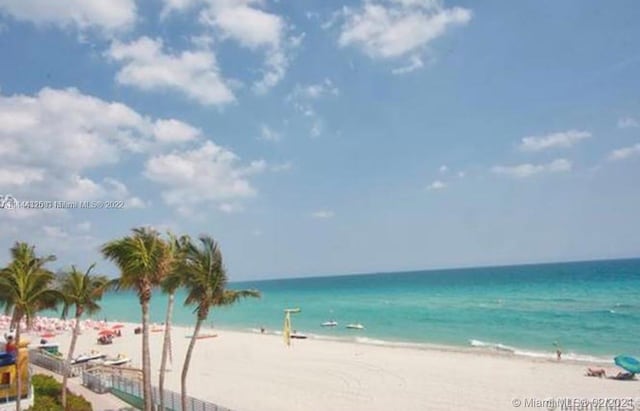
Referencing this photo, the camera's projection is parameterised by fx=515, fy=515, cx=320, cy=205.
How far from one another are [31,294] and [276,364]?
2147 centimetres

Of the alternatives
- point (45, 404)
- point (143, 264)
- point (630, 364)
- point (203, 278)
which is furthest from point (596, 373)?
point (45, 404)

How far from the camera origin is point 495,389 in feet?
85.8

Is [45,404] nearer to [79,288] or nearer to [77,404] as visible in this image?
[77,404]

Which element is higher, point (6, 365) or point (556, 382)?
point (6, 365)

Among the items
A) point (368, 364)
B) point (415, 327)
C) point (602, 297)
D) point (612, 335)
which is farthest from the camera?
point (602, 297)

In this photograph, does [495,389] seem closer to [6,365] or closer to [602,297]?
[6,365]

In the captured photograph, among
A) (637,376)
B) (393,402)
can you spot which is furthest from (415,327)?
(393,402)

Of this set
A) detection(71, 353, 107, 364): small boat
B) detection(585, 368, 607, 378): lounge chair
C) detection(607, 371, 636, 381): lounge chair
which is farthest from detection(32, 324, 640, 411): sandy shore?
detection(71, 353, 107, 364): small boat

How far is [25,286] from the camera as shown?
62.8 feet

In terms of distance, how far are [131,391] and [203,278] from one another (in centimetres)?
990

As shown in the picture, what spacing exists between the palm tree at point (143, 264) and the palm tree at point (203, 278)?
762 millimetres

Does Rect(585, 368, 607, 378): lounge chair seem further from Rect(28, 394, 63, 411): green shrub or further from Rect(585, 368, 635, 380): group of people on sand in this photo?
Rect(28, 394, 63, 411): green shrub

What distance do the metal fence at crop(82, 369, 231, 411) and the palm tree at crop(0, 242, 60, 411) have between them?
4.50 m

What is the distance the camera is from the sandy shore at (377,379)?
967 inches
